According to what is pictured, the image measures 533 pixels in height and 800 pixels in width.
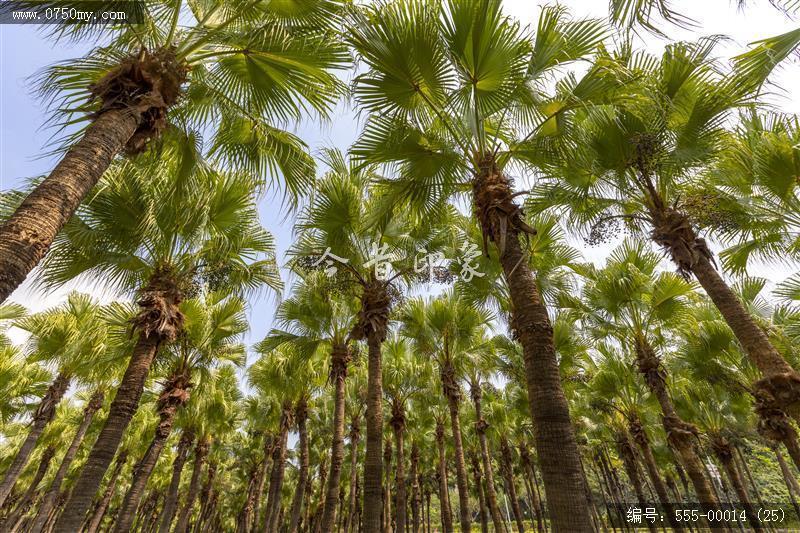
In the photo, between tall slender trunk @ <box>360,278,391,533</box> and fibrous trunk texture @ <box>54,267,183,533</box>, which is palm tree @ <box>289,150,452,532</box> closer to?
tall slender trunk @ <box>360,278,391,533</box>

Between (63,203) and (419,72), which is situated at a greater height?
(419,72)

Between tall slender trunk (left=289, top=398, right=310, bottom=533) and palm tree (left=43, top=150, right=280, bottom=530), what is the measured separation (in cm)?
982

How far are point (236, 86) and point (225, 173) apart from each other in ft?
7.76

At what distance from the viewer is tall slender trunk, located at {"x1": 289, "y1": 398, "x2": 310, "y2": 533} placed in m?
14.7

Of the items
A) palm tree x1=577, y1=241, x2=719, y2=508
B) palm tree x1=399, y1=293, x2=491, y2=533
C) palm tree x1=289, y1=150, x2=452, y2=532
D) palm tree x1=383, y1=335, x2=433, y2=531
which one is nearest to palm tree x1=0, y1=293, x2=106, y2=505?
palm tree x1=289, y1=150, x2=452, y2=532

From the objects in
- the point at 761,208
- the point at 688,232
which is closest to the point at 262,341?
the point at 688,232

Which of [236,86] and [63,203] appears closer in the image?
[63,203]

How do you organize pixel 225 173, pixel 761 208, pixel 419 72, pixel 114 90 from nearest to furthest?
1. pixel 114 90
2. pixel 419 72
3. pixel 761 208
4. pixel 225 173

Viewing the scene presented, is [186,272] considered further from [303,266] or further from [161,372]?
[161,372]

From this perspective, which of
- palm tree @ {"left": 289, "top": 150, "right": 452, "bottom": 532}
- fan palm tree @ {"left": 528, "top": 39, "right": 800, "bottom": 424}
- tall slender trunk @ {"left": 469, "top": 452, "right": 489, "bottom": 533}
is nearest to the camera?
fan palm tree @ {"left": 528, "top": 39, "right": 800, "bottom": 424}

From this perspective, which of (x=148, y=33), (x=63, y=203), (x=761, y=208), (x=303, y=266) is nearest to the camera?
(x=63, y=203)

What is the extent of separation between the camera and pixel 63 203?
3070 mm

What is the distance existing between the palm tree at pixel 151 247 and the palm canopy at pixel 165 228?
17 mm

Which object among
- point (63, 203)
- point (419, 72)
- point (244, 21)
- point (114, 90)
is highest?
point (244, 21)
